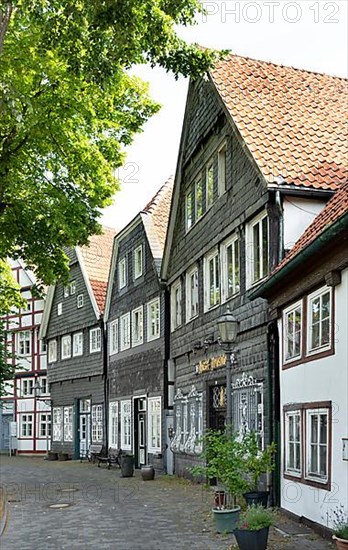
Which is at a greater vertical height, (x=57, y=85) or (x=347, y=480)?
(x=57, y=85)

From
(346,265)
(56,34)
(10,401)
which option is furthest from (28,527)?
(10,401)

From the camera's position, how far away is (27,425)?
4303 centimetres

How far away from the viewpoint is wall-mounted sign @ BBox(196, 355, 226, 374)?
18391mm

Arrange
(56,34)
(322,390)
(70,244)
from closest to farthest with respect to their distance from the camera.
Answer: (322,390)
(56,34)
(70,244)

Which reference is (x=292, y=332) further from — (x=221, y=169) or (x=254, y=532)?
(x=221, y=169)

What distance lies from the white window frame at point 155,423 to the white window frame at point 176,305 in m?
2.88

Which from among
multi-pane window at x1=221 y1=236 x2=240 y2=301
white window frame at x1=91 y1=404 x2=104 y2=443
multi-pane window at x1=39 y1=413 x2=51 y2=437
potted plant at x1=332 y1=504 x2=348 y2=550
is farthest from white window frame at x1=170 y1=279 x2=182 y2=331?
multi-pane window at x1=39 y1=413 x2=51 y2=437

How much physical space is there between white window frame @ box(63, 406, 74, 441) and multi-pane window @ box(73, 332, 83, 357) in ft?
8.88

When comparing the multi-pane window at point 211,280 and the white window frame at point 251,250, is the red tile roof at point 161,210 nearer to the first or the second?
the multi-pane window at point 211,280

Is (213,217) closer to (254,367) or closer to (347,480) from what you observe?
(254,367)

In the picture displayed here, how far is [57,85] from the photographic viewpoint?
57.0 ft

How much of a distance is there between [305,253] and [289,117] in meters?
6.57

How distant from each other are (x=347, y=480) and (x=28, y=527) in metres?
5.93

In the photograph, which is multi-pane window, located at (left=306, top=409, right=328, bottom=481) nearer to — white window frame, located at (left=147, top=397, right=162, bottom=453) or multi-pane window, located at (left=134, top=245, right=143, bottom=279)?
white window frame, located at (left=147, top=397, right=162, bottom=453)
